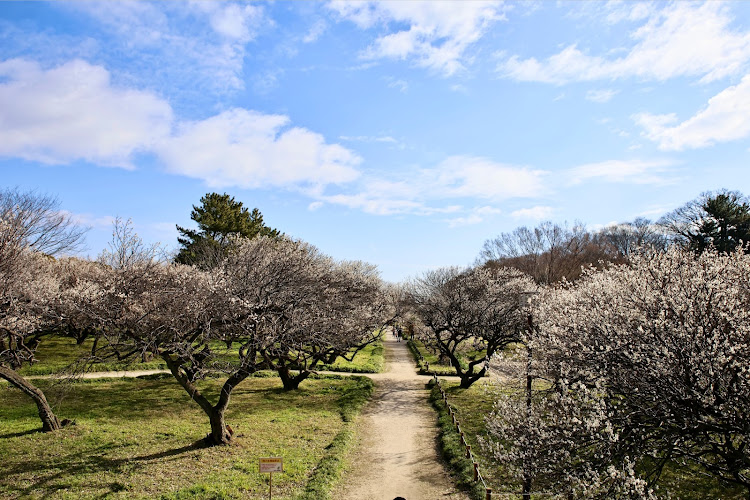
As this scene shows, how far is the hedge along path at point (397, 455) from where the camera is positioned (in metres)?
12.2

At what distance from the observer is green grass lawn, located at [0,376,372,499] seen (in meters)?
11.4

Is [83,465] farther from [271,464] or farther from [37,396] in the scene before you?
[271,464]

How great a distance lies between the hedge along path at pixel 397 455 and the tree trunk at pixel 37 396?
11.6 meters

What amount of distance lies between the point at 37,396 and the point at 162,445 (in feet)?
17.0

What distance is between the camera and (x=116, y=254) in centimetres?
1748

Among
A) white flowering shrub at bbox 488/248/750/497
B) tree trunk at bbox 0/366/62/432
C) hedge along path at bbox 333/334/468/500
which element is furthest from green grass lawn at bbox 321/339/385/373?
white flowering shrub at bbox 488/248/750/497

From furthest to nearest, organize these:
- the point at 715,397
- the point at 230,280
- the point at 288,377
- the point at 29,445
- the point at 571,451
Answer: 1. the point at 288,377
2. the point at 230,280
3. the point at 29,445
4. the point at 571,451
5. the point at 715,397

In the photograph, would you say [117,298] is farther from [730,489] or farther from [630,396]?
[730,489]

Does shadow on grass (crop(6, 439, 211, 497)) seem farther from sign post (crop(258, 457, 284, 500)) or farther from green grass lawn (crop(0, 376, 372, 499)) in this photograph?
sign post (crop(258, 457, 284, 500))

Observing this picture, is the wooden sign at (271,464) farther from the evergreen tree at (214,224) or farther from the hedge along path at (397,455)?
the evergreen tree at (214,224)

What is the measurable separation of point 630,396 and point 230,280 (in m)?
13.8

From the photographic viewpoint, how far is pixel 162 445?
47.5 feet

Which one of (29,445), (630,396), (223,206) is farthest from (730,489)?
(223,206)

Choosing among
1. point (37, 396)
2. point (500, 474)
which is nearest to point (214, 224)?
point (37, 396)
